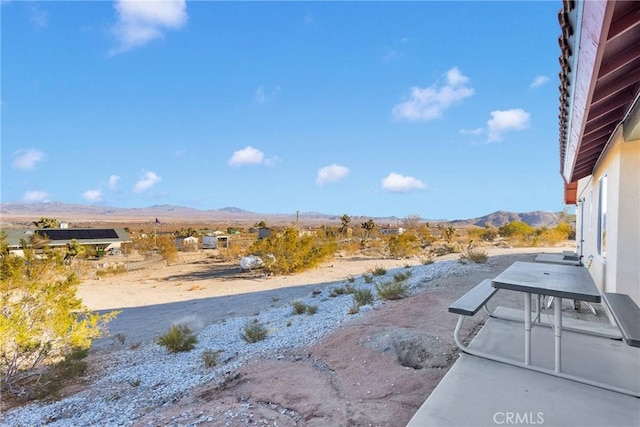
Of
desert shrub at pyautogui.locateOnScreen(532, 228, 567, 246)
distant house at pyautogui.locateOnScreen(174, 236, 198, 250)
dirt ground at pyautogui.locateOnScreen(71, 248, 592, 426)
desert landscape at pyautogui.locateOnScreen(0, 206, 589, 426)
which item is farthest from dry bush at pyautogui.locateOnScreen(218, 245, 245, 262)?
desert shrub at pyautogui.locateOnScreen(532, 228, 567, 246)

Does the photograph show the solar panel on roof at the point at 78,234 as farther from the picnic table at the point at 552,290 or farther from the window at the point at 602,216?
the window at the point at 602,216

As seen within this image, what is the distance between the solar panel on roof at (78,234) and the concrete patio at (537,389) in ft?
124

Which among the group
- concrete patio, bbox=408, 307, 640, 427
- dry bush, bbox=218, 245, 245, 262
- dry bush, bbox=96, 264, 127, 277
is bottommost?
dry bush, bbox=96, 264, 127, 277

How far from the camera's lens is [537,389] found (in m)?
2.79

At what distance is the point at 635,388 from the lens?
109 inches

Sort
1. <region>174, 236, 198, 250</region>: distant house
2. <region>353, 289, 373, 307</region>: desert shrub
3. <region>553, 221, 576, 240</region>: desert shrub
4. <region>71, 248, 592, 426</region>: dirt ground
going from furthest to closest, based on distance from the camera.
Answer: <region>174, 236, 198, 250</region>: distant house → <region>553, 221, 576, 240</region>: desert shrub → <region>353, 289, 373, 307</region>: desert shrub → <region>71, 248, 592, 426</region>: dirt ground

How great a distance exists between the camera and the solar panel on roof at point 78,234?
3222cm

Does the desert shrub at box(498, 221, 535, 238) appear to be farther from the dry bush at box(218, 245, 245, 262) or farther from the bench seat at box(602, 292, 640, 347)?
the bench seat at box(602, 292, 640, 347)

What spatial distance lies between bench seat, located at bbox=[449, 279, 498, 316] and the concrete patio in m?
0.48

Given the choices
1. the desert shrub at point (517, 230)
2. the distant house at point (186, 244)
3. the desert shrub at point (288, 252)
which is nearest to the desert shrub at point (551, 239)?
the desert shrub at point (517, 230)

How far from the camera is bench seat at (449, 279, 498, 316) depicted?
10.7ft

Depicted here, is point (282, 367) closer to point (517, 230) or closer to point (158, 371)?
point (158, 371)

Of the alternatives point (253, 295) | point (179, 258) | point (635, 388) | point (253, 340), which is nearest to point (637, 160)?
point (635, 388)

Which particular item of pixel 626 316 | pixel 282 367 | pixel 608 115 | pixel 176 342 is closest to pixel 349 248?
pixel 176 342
